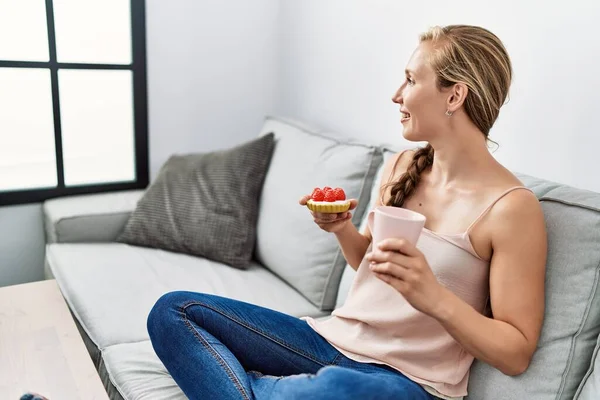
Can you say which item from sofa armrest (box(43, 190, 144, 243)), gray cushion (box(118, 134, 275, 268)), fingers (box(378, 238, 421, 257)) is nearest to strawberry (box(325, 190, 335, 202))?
fingers (box(378, 238, 421, 257))

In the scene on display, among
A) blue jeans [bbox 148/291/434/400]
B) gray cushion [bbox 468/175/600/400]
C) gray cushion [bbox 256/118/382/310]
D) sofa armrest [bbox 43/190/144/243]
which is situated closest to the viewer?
gray cushion [bbox 468/175/600/400]

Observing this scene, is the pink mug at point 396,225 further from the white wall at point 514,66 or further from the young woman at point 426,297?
the white wall at point 514,66

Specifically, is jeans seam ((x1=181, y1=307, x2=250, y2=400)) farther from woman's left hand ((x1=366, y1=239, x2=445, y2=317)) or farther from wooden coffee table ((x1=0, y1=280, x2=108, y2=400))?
woman's left hand ((x1=366, y1=239, x2=445, y2=317))

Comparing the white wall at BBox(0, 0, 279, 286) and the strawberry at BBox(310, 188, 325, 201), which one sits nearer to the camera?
the strawberry at BBox(310, 188, 325, 201)

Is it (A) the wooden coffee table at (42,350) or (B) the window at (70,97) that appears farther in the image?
(B) the window at (70,97)

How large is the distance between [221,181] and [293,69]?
0.79 meters

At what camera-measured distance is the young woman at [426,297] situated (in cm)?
111

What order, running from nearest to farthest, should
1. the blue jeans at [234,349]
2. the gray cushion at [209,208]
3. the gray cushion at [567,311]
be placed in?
the gray cushion at [567,311], the blue jeans at [234,349], the gray cushion at [209,208]

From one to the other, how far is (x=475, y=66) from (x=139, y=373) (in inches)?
42.3

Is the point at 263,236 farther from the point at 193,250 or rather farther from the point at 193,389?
the point at 193,389

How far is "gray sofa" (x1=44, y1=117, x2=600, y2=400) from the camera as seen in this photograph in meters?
1.16

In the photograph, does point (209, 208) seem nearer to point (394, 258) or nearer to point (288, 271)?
point (288, 271)

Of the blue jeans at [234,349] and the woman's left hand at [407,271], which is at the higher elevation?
the woman's left hand at [407,271]

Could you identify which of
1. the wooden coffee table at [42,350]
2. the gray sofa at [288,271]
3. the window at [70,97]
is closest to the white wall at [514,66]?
the gray sofa at [288,271]
